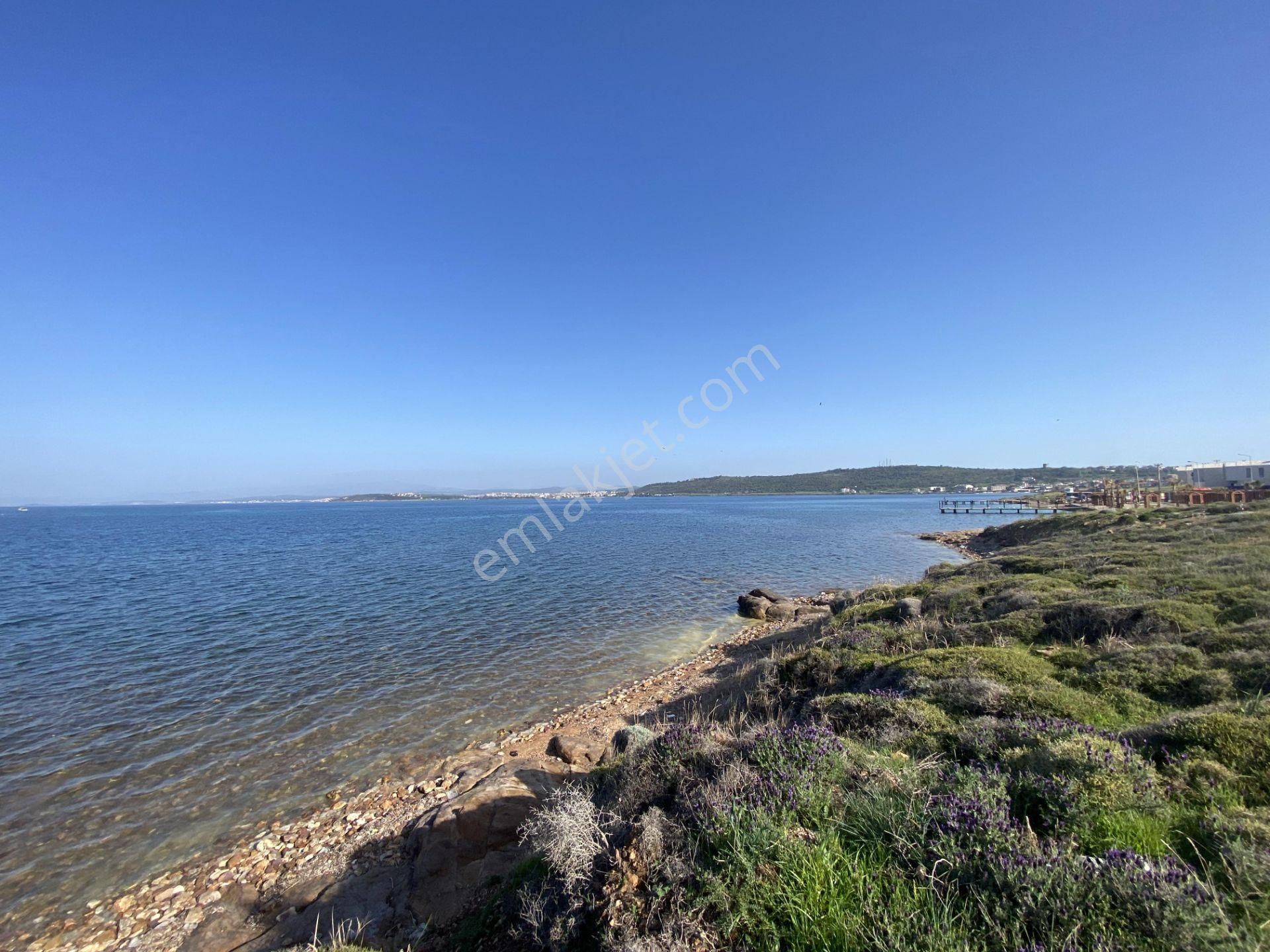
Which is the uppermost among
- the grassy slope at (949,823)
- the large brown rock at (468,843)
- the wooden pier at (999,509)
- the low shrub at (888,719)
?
the grassy slope at (949,823)

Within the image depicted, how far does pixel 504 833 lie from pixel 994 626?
9.65m

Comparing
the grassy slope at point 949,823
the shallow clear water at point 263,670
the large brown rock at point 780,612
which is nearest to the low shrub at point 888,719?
the grassy slope at point 949,823

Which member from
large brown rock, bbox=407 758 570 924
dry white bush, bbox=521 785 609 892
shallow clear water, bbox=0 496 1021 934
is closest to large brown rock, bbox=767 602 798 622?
shallow clear water, bbox=0 496 1021 934

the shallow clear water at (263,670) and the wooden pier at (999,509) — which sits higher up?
the shallow clear water at (263,670)

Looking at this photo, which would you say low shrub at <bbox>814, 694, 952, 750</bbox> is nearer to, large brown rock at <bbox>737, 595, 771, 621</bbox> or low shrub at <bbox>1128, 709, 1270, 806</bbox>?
low shrub at <bbox>1128, 709, 1270, 806</bbox>

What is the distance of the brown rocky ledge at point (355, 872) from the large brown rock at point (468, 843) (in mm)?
17

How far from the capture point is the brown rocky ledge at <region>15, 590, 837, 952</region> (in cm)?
→ 604

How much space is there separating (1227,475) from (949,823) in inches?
4661

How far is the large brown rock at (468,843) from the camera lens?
5980mm

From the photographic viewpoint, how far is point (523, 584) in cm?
2742

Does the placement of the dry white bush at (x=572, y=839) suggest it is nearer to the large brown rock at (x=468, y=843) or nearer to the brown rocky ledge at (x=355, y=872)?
the large brown rock at (x=468, y=843)

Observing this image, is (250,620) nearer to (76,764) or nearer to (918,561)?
(76,764)

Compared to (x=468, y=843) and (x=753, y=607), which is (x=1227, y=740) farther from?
(x=753, y=607)

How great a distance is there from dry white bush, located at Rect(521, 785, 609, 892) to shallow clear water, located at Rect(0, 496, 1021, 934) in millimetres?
6815
